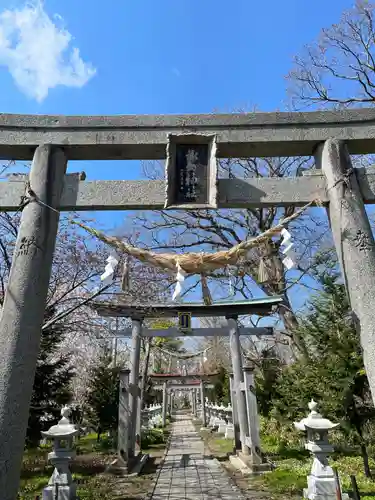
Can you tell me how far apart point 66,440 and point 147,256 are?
200 inches

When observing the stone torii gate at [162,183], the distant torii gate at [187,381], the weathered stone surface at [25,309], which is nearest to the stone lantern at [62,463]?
the weathered stone surface at [25,309]

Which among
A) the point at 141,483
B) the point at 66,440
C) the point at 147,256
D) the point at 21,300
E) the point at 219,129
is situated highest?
the point at 219,129

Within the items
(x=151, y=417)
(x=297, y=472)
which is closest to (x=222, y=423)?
(x=151, y=417)

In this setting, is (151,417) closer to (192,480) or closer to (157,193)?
(192,480)

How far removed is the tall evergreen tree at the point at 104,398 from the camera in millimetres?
15555

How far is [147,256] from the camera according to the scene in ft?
15.3

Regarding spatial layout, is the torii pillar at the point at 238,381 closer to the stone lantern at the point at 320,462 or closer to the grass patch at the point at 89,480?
→ the grass patch at the point at 89,480

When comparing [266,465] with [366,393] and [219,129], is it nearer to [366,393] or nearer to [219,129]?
[366,393]

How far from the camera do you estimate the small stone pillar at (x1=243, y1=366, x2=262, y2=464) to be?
10.2 metres

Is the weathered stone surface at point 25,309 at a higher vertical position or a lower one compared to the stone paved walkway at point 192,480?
higher

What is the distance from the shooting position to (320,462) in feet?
22.2

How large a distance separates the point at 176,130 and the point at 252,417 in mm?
8799

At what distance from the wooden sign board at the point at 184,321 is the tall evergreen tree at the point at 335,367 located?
4.15 m

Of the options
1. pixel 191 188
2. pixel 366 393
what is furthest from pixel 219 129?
pixel 366 393
